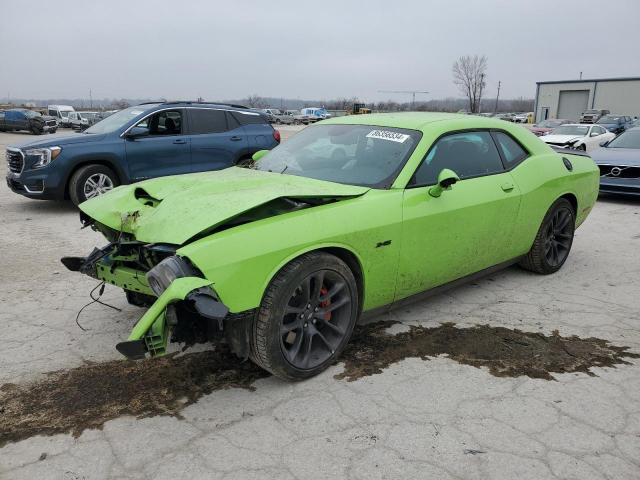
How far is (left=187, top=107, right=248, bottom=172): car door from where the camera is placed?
8.91 meters

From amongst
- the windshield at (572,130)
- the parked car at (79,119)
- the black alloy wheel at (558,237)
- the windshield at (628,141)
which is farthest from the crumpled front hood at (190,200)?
the parked car at (79,119)

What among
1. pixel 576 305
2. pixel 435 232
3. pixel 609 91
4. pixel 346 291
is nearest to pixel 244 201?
pixel 346 291

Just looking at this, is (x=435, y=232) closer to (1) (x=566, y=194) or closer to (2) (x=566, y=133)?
(1) (x=566, y=194)

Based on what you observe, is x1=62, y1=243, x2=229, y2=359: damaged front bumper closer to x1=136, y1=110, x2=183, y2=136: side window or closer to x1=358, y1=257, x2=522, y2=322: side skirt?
x1=358, y1=257, x2=522, y2=322: side skirt

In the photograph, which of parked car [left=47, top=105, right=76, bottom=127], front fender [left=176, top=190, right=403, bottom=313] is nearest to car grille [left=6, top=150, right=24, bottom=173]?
front fender [left=176, top=190, right=403, bottom=313]

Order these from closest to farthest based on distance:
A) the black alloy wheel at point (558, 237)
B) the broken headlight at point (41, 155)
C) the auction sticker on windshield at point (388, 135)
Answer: the auction sticker on windshield at point (388, 135) → the black alloy wheel at point (558, 237) → the broken headlight at point (41, 155)

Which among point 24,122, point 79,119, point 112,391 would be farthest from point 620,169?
point 79,119

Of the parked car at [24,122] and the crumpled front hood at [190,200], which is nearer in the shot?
the crumpled front hood at [190,200]

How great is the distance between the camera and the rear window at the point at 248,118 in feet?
31.4

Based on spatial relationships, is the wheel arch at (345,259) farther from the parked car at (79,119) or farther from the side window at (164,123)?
the parked car at (79,119)

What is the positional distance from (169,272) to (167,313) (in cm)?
22

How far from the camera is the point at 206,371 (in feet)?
10.9

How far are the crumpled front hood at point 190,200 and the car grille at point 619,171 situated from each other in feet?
25.9

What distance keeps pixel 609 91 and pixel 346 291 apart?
61025 millimetres
